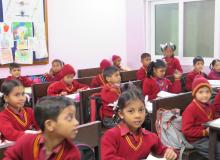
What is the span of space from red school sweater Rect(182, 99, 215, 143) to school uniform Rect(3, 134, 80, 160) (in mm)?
1482

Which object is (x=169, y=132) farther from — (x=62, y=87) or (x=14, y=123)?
(x=62, y=87)

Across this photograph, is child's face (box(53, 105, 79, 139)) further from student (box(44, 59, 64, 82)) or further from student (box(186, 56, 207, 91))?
student (box(44, 59, 64, 82))

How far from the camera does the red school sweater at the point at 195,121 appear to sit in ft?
8.62

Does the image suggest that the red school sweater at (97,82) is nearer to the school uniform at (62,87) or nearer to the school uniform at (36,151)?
the school uniform at (62,87)

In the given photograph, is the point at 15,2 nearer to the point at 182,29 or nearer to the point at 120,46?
the point at 120,46

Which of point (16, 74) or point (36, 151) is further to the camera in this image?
point (16, 74)

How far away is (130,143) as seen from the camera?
1.78 m

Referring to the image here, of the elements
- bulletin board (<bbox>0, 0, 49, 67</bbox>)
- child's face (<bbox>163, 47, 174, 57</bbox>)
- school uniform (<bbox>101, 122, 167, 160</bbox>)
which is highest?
bulletin board (<bbox>0, 0, 49, 67</bbox>)

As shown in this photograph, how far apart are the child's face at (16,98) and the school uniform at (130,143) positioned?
2.93 ft

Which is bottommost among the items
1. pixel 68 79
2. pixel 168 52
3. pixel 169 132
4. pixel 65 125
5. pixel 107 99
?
pixel 169 132

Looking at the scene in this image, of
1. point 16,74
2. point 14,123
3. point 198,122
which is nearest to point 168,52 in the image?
point 16,74

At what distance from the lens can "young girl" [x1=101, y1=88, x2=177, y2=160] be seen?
1749 millimetres

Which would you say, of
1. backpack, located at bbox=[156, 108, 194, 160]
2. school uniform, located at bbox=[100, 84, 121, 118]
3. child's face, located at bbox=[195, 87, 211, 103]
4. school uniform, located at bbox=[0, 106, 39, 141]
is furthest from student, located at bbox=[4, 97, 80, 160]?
school uniform, located at bbox=[100, 84, 121, 118]

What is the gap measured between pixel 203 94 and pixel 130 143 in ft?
3.93
